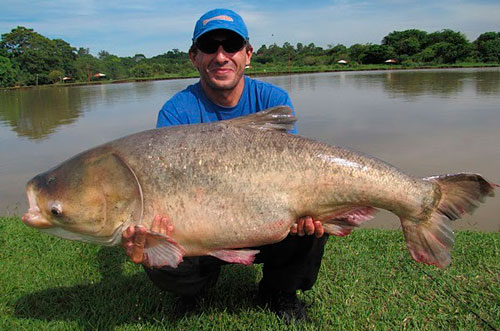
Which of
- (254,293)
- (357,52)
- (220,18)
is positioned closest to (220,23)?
(220,18)

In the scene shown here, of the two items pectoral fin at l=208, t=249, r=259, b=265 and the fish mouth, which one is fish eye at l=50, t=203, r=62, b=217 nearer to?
the fish mouth

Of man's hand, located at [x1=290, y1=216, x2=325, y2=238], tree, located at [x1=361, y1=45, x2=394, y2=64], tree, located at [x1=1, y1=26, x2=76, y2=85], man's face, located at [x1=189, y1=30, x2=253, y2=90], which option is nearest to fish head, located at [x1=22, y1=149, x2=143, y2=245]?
man's hand, located at [x1=290, y1=216, x2=325, y2=238]

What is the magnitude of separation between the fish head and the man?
2.49 ft

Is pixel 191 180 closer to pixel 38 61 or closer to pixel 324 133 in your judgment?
pixel 324 133

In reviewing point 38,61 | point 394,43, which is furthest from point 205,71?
point 394,43

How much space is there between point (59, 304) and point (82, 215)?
1346 mm

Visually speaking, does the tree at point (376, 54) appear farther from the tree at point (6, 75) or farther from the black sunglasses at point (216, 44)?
the black sunglasses at point (216, 44)

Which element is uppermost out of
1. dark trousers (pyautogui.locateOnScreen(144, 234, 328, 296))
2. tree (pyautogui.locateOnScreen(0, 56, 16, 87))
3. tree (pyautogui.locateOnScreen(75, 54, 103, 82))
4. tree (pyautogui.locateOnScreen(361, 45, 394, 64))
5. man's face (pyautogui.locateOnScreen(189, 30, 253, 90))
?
tree (pyautogui.locateOnScreen(361, 45, 394, 64))

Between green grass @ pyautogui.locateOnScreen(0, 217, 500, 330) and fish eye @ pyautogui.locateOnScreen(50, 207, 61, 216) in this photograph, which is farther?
green grass @ pyautogui.locateOnScreen(0, 217, 500, 330)

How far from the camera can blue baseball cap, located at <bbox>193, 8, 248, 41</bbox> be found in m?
2.99

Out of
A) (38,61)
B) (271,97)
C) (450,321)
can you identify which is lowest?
(450,321)

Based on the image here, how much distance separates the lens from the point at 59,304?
309 centimetres

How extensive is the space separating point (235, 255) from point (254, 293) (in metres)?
1.10

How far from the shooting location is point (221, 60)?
3064 millimetres
